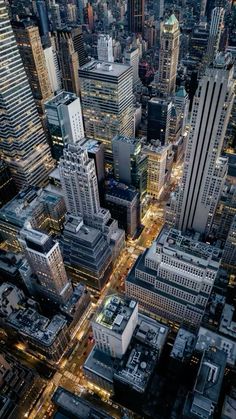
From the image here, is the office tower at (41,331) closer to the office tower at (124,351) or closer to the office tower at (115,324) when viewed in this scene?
the office tower at (124,351)

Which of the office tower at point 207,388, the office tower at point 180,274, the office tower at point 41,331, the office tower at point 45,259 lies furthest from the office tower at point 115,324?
the office tower at point 45,259

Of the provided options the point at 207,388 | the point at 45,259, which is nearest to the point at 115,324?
the point at 207,388

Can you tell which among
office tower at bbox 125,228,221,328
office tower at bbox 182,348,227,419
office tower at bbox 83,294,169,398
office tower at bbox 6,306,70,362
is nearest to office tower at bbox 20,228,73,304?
office tower at bbox 6,306,70,362

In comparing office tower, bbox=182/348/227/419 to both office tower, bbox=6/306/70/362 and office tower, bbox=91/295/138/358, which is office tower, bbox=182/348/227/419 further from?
office tower, bbox=6/306/70/362

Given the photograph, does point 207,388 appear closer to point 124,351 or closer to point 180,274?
point 124,351

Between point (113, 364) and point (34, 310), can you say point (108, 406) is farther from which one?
point (34, 310)

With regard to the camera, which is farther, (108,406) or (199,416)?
(108,406)

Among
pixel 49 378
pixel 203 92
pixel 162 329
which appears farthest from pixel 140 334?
pixel 203 92
